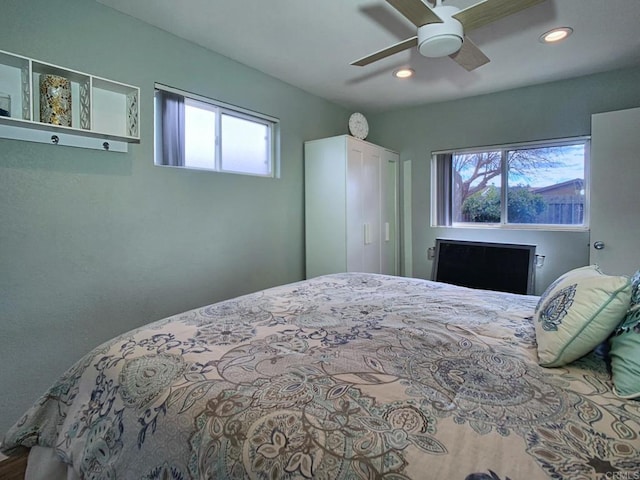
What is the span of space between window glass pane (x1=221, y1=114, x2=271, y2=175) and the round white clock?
109 cm

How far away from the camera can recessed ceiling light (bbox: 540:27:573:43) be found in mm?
2295

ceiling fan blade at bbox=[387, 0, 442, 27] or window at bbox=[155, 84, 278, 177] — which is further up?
ceiling fan blade at bbox=[387, 0, 442, 27]

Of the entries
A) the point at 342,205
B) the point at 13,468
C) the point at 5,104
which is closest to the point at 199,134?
the point at 5,104

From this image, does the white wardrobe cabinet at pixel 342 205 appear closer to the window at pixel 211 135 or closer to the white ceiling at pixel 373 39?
the window at pixel 211 135

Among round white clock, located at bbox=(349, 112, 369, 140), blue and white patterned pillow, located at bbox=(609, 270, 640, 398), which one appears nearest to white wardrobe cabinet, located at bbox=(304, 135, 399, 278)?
round white clock, located at bbox=(349, 112, 369, 140)

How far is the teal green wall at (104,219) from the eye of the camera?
71.4 inches

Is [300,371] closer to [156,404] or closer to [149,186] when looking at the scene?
[156,404]

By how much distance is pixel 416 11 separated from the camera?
157 centimetres

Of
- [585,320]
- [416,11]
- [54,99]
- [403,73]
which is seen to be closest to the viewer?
[585,320]

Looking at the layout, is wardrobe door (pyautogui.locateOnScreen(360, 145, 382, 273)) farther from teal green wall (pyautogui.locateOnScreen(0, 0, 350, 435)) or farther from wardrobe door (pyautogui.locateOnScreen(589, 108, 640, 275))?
wardrobe door (pyautogui.locateOnScreen(589, 108, 640, 275))

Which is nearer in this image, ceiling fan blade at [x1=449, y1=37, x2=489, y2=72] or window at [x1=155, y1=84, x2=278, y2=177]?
ceiling fan blade at [x1=449, y1=37, x2=489, y2=72]

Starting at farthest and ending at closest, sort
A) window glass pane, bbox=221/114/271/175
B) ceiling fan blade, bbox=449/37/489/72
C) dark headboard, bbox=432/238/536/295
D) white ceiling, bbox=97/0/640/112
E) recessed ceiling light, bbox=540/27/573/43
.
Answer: dark headboard, bbox=432/238/536/295, window glass pane, bbox=221/114/271/175, recessed ceiling light, bbox=540/27/573/43, white ceiling, bbox=97/0/640/112, ceiling fan blade, bbox=449/37/489/72

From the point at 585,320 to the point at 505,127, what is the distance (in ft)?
10.0

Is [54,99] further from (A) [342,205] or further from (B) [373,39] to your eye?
(A) [342,205]
